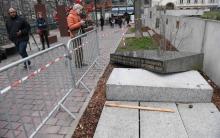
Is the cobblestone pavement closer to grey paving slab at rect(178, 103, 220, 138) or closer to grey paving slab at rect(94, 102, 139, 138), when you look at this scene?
grey paving slab at rect(94, 102, 139, 138)

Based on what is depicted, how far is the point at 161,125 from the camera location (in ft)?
11.9

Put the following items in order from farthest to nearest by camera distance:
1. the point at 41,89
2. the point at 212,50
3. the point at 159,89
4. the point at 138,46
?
the point at 138,46 < the point at 212,50 < the point at 159,89 < the point at 41,89

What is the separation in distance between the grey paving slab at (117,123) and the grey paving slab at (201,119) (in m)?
0.80

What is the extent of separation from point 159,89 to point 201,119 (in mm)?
905

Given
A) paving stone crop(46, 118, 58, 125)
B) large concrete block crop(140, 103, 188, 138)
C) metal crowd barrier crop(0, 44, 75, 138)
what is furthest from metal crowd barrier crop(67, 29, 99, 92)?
large concrete block crop(140, 103, 188, 138)

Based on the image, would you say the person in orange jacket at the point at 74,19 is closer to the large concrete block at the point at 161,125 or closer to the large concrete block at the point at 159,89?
the large concrete block at the point at 159,89

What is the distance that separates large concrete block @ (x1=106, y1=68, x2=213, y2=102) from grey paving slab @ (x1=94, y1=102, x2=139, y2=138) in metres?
0.40

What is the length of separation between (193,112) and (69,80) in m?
2.39

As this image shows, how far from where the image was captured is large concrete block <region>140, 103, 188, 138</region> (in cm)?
340

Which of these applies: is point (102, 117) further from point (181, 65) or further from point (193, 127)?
point (181, 65)

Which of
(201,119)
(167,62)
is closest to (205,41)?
(167,62)

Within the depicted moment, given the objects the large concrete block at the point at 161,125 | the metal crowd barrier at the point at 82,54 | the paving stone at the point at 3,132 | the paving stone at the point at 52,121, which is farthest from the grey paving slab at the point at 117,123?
the paving stone at the point at 3,132

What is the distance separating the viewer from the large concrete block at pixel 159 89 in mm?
4320

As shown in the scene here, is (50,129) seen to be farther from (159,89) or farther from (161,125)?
(159,89)
